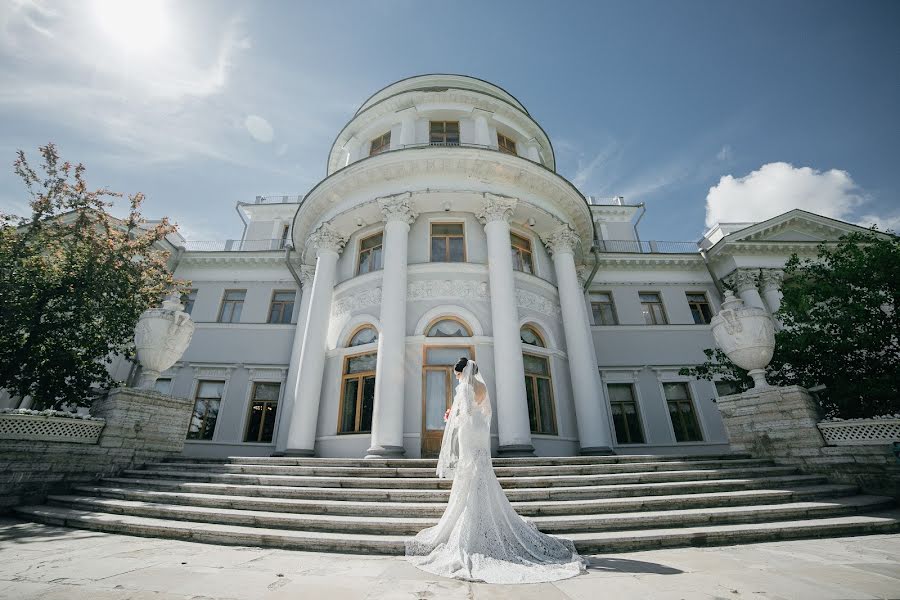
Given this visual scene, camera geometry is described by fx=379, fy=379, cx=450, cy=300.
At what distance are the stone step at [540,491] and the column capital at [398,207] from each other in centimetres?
837

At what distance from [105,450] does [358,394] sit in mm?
5746

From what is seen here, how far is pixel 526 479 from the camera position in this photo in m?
6.76

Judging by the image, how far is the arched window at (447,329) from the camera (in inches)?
463

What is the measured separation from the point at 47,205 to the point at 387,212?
29.0 feet

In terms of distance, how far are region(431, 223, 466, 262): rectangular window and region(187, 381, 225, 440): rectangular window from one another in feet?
35.7

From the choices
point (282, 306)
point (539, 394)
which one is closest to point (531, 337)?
point (539, 394)

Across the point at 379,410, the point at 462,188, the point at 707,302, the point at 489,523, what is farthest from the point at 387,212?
the point at 707,302

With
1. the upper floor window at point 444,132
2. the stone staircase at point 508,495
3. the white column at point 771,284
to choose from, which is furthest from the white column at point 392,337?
the white column at point 771,284

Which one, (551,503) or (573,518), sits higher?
(551,503)

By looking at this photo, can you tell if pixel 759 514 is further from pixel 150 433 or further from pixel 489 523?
pixel 150 433

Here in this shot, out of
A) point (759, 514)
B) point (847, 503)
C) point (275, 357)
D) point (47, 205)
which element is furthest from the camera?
point (275, 357)

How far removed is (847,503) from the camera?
5.59m

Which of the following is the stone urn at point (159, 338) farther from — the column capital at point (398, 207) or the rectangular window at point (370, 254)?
the column capital at point (398, 207)

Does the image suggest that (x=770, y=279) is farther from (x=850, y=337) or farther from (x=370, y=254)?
(x=370, y=254)
